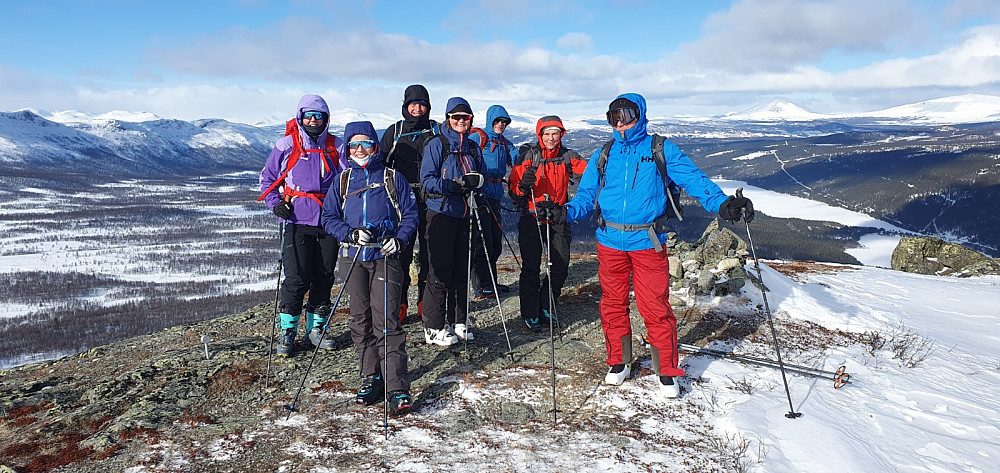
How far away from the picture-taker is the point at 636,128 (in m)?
6.10

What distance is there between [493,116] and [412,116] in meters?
2.02

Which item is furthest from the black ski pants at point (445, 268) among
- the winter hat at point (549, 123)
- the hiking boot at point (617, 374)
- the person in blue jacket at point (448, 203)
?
the hiking boot at point (617, 374)

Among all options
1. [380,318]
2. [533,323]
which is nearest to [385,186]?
[380,318]

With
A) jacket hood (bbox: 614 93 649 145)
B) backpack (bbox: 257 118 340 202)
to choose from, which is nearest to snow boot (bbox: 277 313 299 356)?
backpack (bbox: 257 118 340 202)

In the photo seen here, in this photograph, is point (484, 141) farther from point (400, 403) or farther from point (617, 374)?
point (400, 403)

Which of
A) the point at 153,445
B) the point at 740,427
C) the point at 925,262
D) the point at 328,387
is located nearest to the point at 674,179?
the point at 740,427

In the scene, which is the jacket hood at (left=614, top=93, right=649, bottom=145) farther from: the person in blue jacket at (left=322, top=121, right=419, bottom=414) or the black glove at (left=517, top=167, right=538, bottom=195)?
the person in blue jacket at (left=322, top=121, right=419, bottom=414)

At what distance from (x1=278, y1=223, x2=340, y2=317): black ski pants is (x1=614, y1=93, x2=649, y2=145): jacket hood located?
4178 mm

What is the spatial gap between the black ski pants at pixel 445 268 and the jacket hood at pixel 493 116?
7.52 feet

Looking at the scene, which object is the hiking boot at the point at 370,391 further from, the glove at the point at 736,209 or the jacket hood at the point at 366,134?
the glove at the point at 736,209

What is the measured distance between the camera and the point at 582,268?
579 inches

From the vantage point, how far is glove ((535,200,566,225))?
21.4 ft

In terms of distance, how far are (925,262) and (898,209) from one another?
20590cm

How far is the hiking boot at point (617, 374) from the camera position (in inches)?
257
